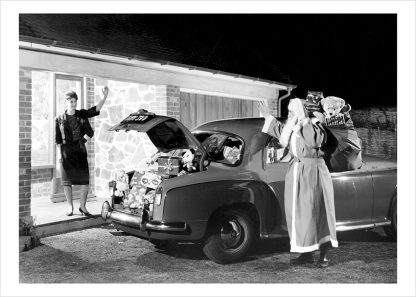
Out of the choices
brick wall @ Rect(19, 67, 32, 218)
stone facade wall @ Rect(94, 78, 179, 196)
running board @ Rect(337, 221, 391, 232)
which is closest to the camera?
running board @ Rect(337, 221, 391, 232)

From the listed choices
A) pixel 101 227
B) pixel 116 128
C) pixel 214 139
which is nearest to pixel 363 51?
pixel 214 139

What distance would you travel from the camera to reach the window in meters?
8.88

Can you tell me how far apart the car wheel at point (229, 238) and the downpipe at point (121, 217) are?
0.86m

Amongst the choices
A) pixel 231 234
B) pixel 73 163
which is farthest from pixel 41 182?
pixel 231 234

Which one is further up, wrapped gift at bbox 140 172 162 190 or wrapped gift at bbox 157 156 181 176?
wrapped gift at bbox 157 156 181 176

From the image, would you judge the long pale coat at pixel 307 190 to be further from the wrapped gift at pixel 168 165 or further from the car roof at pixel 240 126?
the wrapped gift at pixel 168 165

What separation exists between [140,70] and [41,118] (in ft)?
6.94

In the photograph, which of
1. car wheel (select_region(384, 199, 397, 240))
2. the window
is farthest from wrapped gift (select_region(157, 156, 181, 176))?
the window

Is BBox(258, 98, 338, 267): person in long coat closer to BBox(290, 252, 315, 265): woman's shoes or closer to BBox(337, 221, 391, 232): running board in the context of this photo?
BBox(290, 252, 315, 265): woman's shoes

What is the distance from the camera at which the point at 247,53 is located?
9.96 meters

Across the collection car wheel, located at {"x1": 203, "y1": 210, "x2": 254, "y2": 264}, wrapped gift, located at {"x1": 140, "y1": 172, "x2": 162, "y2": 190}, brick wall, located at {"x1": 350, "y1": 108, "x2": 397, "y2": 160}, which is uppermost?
brick wall, located at {"x1": 350, "y1": 108, "x2": 397, "y2": 160}

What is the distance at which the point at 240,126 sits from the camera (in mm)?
6707

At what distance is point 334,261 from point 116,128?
3.22 meters
